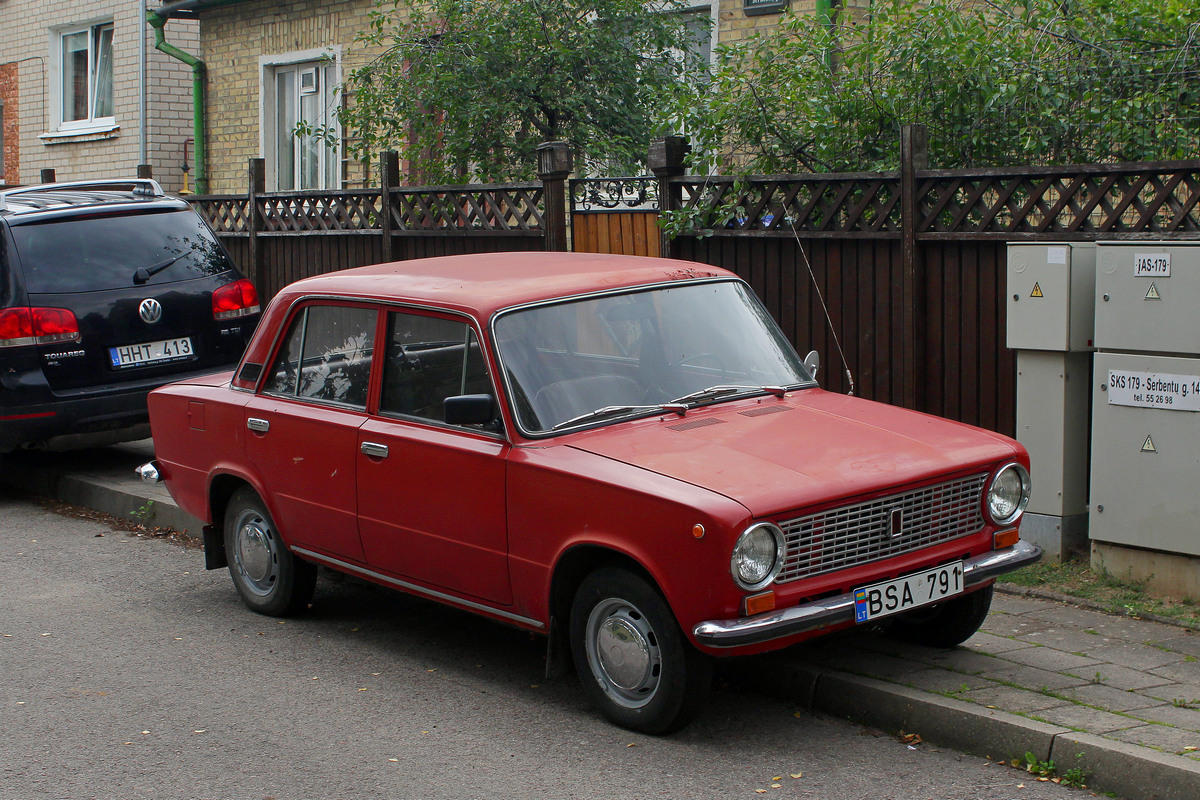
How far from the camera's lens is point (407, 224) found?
11414 millimetres

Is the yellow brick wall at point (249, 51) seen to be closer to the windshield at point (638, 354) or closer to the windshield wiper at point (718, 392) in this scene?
the windshield at point (638, 354)

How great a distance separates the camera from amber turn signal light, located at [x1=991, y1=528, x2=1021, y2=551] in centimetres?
505

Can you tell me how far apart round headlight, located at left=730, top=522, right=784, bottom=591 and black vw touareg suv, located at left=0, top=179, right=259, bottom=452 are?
5.81 metres

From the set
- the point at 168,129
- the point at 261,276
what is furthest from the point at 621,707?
the point at 168,129

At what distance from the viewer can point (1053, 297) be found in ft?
21.3

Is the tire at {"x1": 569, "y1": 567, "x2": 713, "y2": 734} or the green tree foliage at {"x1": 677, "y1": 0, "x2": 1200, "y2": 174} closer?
the tire at {"x1": 569, "y1": 567, "x2": 713, "y2": 734}

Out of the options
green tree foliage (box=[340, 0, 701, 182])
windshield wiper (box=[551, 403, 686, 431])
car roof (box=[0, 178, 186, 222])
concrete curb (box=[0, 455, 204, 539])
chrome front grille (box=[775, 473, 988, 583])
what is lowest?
concrete curb (box=[0, 455, 204, 539])

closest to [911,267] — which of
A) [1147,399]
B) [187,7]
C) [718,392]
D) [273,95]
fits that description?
[1147,399]

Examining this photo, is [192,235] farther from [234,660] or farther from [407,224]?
[234,660]

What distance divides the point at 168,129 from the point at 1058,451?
53.6 feet

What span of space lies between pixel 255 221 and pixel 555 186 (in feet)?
15.8

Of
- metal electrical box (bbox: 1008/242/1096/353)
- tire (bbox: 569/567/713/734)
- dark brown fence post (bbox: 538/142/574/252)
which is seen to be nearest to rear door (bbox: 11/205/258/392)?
dark brown fence post (bbox: 538/142/574/252)

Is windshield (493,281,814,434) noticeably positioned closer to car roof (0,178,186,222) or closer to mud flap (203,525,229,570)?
mud flap (203,525,229,570)

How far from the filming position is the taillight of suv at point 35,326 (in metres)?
8.48
